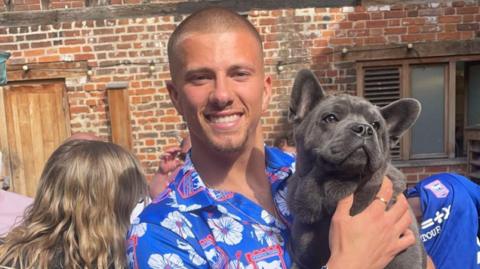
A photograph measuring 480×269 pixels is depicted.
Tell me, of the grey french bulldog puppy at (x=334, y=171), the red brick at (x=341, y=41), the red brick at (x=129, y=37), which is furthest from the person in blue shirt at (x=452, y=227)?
the red brick at (x=129, y=37)

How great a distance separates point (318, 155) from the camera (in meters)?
1.51

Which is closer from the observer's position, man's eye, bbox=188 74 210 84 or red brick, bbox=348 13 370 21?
man's eye, bbox=188 74 210 84

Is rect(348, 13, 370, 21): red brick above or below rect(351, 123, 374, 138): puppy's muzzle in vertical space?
above

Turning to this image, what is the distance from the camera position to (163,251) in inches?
57.2

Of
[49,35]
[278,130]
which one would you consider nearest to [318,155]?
[278,130]

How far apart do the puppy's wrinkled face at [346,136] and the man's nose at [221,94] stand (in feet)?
1.05

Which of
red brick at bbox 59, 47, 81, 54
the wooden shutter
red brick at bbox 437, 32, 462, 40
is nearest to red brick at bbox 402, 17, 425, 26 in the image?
red brick at bbox 437, 32, 462, 40

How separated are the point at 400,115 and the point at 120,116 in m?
5.10

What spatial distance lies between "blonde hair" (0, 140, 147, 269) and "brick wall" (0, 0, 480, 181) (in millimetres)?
3899

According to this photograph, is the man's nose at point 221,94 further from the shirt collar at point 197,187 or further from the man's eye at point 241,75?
the shirt collar at point 197,187

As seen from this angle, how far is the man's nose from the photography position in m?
1.53

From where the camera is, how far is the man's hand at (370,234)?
1397 mm

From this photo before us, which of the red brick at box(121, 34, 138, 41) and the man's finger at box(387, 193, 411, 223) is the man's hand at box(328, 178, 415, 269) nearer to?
the man's finger at box(387, 193, 411, 223)

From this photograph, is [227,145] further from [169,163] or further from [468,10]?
[468,10]
